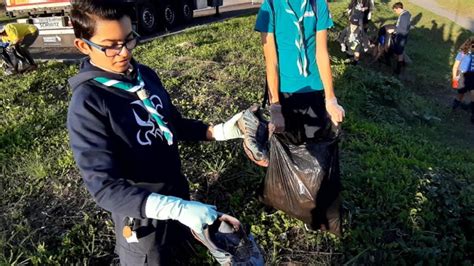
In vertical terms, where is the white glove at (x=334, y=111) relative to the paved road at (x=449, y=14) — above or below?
above

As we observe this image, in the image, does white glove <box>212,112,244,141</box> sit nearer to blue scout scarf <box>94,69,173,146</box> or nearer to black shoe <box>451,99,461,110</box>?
blue scout scarf <box>94,69,173,146</box>

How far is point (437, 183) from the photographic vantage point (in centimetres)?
371

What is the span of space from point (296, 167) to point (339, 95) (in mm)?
3887

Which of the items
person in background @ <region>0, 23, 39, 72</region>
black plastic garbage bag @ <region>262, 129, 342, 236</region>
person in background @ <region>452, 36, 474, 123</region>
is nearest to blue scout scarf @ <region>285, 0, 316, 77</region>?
black plastic garbage bag @ <region>262, 129, 342, 236</region>

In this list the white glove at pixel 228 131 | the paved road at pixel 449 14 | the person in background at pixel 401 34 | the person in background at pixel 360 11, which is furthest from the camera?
the paved road at pixel 449 14

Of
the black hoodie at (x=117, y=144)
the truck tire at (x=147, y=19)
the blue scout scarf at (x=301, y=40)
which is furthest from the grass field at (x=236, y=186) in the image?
the truck tire at (x=147, y=19)

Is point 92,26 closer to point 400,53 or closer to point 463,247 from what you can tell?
point 463,247

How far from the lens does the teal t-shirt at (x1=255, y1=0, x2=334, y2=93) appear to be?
2.69 metres

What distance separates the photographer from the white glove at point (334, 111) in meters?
2.66

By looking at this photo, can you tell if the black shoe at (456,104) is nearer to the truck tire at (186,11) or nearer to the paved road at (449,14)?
the truck tire at (186,11)

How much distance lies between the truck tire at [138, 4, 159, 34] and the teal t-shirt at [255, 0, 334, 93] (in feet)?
22.3

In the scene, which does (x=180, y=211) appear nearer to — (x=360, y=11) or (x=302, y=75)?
(x=302, y=75)

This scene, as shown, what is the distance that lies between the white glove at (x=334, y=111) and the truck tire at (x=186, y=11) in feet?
28.5

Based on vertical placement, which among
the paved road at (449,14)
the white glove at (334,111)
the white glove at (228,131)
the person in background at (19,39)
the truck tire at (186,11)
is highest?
the white glove at (228,131)
